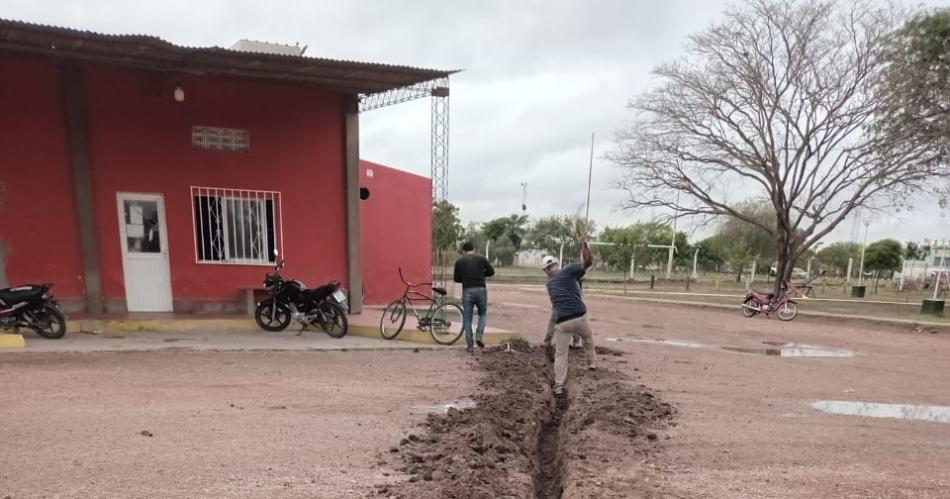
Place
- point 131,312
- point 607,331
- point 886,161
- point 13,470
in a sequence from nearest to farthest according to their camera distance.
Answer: point 13,470
point 131,312
point 607,331
point 886,161

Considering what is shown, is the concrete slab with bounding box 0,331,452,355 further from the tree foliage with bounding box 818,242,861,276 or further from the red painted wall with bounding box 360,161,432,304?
the tree foliage with bounding box 818,242,861,276

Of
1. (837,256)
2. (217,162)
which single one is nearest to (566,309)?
(217,162)

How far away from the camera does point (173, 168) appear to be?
30.4ft

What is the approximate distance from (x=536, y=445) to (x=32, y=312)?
7.47m

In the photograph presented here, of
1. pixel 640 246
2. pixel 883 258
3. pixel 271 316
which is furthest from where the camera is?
pixel 883 258

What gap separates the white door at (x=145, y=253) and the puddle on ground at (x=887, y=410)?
982 cm

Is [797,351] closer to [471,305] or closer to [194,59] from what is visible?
[471,305]

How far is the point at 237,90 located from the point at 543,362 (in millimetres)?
7028

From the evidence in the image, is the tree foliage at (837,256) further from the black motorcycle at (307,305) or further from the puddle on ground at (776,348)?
the black motorcycle at (307,305)

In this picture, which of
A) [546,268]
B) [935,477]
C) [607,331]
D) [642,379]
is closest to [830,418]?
[935,477]

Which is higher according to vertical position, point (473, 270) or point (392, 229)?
point (392, 229)

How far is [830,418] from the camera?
18.0 ft

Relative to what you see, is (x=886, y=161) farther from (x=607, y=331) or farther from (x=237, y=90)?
(x=237, y=90)

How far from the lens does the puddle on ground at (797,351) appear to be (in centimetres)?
984
